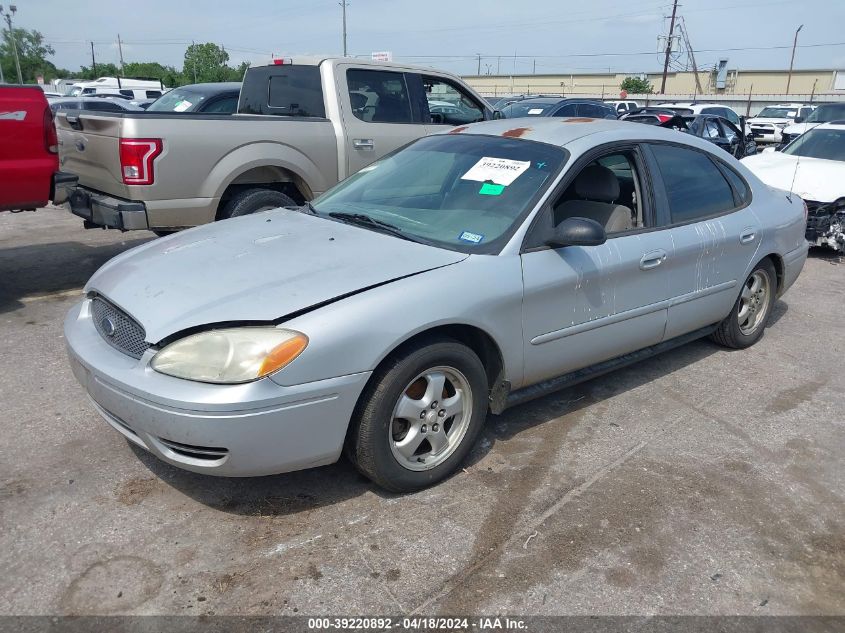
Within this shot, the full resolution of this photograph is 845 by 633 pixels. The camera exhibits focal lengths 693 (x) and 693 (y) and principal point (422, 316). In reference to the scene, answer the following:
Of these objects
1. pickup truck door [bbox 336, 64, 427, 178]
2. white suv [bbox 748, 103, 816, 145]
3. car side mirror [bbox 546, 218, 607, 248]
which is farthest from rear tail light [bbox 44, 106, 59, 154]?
white suv [bbox 748, 103, 816, 145]

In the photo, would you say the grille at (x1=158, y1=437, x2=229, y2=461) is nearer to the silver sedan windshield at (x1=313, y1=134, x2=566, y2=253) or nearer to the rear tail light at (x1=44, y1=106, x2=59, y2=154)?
the silver sedan windshield at (x1=313, y1=134, x2=566, y2=253)

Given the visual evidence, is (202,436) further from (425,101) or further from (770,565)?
(425,101)

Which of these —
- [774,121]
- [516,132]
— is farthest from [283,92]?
[774,121]

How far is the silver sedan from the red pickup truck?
249cm

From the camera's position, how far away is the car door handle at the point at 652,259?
12.9 feet

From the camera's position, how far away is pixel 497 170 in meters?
3.79

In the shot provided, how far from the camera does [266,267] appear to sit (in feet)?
10.3

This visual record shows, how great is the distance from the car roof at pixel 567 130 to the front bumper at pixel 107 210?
9.03ft

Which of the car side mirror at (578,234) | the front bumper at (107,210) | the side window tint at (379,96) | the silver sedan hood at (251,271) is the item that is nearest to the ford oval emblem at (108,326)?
the silver sedan hood at (251,271)

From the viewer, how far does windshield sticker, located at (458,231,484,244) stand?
3408 millimetres

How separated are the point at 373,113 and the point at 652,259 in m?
3.92

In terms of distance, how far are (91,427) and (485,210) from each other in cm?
241

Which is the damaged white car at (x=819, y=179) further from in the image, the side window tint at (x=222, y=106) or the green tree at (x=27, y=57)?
the green tree at (x=27, y=57)

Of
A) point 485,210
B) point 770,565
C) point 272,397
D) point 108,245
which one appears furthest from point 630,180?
point 108,245
